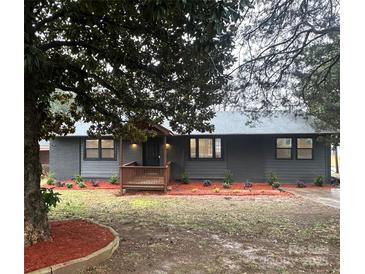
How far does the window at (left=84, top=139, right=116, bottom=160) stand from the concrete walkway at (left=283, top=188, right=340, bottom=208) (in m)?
9.17

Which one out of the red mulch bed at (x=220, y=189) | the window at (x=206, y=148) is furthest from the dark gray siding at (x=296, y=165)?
the window at (x=206, y=148)

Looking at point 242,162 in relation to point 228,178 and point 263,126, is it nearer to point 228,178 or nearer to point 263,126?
point 228,178

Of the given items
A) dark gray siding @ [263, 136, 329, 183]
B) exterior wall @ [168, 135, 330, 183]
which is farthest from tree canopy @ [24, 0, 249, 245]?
dark gray siding @ [263, 136, 329, 183]

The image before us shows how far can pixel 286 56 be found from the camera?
7078 millimetres

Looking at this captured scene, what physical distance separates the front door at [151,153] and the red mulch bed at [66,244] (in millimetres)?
9644

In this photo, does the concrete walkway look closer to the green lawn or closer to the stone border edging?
the green lawn

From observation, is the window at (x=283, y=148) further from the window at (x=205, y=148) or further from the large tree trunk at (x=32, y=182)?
the large tree trunk at (x=32, y=182)

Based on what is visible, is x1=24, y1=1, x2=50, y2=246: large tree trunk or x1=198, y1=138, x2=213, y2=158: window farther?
x1=198, y1=138, x2=213, y2=158: window

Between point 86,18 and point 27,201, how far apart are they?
11.3 ft

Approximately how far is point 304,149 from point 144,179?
8.38 m

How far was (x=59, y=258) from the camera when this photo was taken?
14.6 ft

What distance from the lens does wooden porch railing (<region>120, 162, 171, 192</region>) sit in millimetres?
13278

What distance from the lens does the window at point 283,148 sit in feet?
52.4
